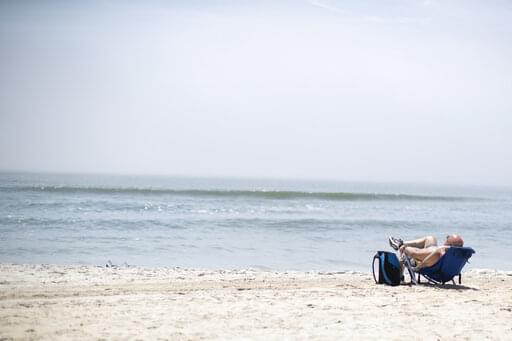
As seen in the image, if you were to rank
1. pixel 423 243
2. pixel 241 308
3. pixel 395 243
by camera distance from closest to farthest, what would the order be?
pixel 241 308
pixel 395 243
pixel 423 243

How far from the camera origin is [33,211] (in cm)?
2378

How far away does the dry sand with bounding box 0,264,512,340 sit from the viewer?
5496 millimetres

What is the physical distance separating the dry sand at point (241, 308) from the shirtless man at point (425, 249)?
475mm

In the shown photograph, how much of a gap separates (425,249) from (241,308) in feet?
12.9

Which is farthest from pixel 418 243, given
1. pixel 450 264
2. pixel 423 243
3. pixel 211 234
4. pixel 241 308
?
pixel 211 234

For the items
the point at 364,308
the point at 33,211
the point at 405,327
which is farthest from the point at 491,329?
the point at 33,211

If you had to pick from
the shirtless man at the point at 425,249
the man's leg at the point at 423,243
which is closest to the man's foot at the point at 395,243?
the shirtless man at the point at 425,249

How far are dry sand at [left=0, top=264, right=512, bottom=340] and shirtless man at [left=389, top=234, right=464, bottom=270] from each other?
0.48m

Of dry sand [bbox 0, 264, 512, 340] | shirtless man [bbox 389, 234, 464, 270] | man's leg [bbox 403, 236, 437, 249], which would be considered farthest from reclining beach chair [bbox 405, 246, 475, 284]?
man's leg [bbox 403, 236, 437, 249]

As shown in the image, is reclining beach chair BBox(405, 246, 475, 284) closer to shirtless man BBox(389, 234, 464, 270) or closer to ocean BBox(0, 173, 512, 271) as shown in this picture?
shirtless man BBox(389, 234, 464, 270)

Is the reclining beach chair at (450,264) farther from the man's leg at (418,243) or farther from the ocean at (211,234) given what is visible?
the ocean at (211,234)

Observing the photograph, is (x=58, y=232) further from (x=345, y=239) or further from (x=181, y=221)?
(x=345, y=239)

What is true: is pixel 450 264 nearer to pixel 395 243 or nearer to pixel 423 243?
pixel 423 243

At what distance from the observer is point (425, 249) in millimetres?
9070
